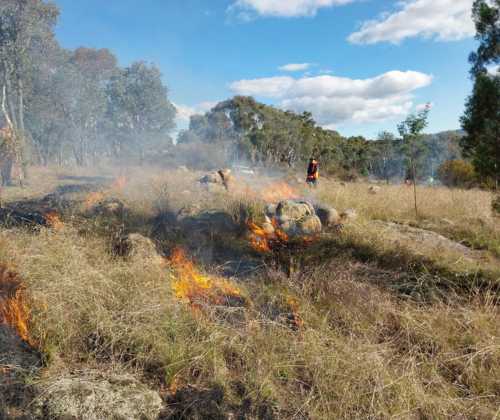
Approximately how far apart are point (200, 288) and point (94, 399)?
6.83ft

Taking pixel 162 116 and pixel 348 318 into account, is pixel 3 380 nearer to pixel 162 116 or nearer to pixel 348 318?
pixel 348 318

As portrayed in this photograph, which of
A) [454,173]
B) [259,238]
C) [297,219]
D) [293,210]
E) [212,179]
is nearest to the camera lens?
[259,238]

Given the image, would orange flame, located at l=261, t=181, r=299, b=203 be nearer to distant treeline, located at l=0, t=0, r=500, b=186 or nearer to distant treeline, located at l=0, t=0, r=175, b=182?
distant treeline, located at l=0, t=0, r=500, b=186

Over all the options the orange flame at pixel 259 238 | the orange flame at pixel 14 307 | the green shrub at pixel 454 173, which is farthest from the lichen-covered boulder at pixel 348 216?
the green shrub at pixel 454 173

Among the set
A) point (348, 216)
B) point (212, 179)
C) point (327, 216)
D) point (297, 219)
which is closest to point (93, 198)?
point (212, 179)

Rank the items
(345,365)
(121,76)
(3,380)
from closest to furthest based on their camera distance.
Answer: (3,380) < (345,365) < (121,76)

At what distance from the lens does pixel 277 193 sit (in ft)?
34.3

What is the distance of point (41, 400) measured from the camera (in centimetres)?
→ 241

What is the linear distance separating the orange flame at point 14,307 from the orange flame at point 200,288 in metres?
1.57

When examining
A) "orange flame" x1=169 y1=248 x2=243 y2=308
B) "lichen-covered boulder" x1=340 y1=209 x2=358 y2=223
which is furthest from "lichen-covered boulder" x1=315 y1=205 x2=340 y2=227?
"orange flame" x1=169 y1=248 x2=243 y2=308

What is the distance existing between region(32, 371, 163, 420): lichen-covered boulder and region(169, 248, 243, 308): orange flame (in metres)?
1.29

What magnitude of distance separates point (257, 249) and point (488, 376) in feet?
14.9

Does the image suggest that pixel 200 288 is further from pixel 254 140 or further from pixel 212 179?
pixel 254 140

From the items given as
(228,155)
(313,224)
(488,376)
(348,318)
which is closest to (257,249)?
(313,224)
